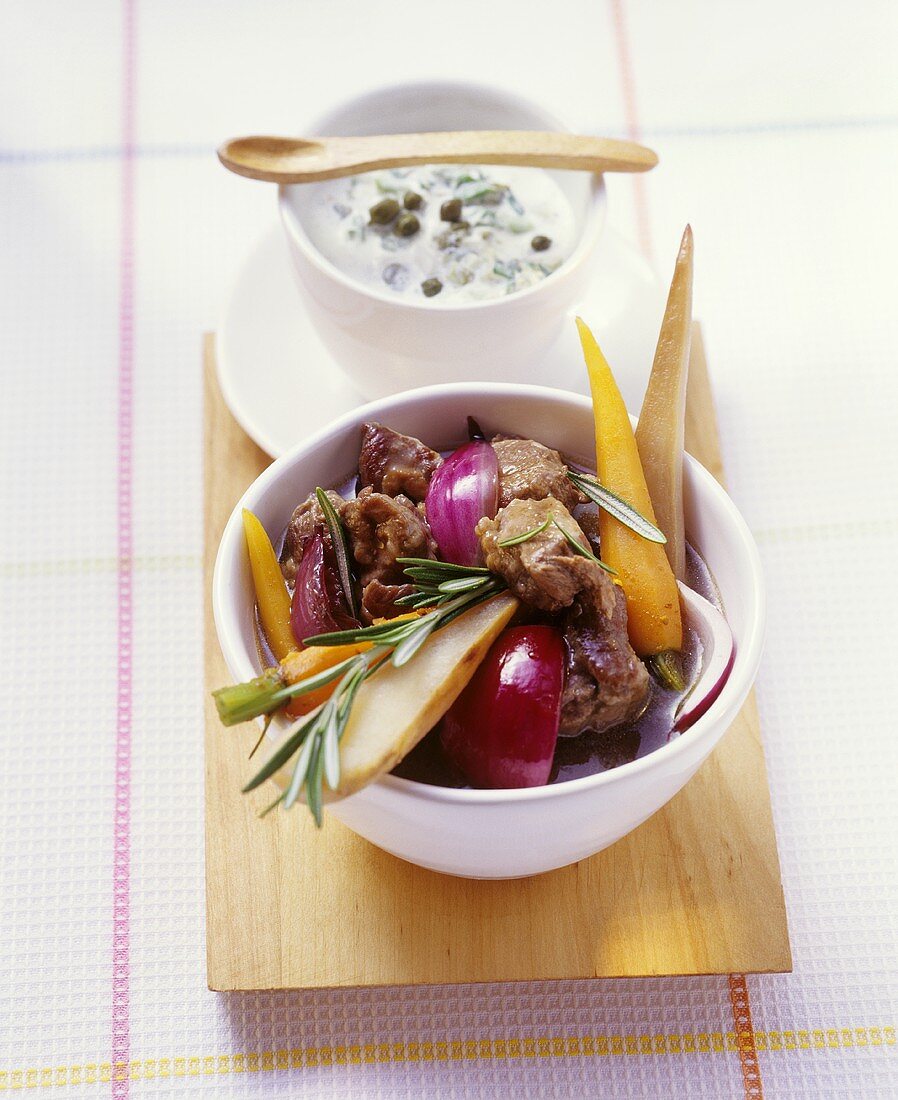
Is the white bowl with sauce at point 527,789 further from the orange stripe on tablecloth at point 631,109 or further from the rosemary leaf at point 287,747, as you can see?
the orange stripe on tablecloth at point 631,109

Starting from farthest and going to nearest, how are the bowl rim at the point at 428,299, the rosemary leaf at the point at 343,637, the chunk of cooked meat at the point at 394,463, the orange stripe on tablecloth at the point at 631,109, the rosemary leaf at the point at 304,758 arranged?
the orange stripe on tablecloth at the point at 631,109 < the bowl rim at the point at 428,299 < the chunk of cooked meat at the point at 394,463 < the rosemary leaf at the point at 343,637 < the rosemary leaf at the point at 304,758

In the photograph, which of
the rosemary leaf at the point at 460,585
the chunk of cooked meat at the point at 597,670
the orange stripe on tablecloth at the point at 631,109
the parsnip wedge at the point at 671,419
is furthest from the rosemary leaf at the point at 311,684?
the orange stripe on tablecloth at the point at 631,109

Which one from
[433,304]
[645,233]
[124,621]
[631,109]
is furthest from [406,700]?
[631,109]

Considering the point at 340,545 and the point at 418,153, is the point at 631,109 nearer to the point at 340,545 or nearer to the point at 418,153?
the point at 418,153

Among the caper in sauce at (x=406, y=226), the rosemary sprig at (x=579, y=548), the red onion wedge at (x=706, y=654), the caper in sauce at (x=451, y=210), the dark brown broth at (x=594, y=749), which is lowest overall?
the dark brown broth at (x=594, y=749)

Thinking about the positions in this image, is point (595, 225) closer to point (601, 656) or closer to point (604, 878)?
point (601, 656)

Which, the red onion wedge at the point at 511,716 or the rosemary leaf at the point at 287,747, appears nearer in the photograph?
the rosemary leaf at the point at 287,747

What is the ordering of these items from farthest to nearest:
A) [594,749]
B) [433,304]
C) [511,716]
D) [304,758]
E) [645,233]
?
1. [645,233]
2. [433,304]
3. [594,749]
4. [511,716]
5. [304,758]
